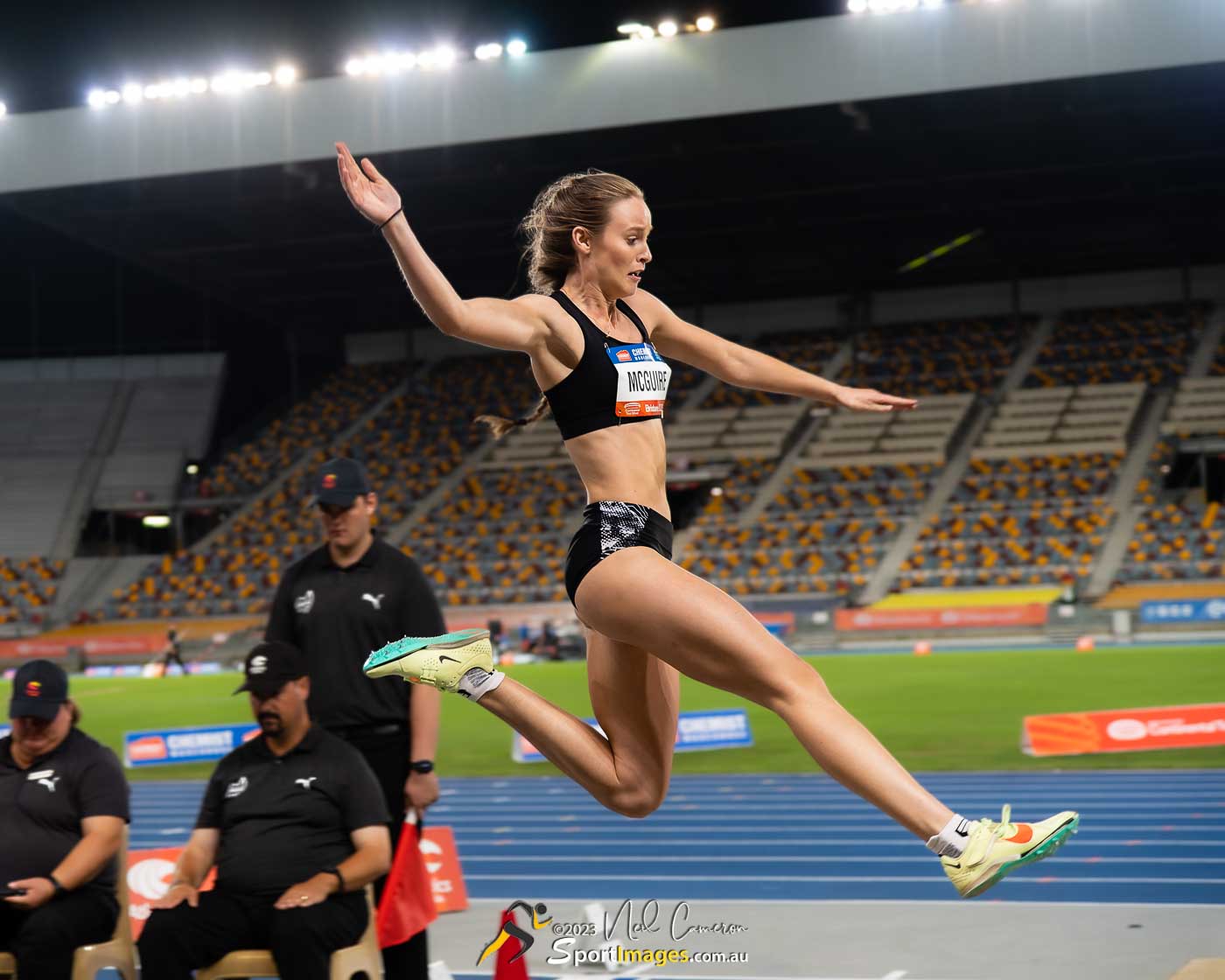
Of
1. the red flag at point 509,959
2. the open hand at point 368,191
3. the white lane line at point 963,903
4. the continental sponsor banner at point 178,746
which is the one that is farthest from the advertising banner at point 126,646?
the open hand at point 368,191

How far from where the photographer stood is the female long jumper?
299 centimetres

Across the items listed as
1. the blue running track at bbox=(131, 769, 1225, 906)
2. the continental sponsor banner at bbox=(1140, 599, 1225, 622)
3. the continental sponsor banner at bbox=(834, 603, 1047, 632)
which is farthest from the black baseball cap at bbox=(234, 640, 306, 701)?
the continental sponsor banner at bbox=(834, 603, 1047, 632)

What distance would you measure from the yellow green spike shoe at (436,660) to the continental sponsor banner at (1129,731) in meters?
9.00

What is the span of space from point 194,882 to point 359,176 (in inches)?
97.9

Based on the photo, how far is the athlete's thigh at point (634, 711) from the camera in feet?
11.1

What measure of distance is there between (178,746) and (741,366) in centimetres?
1183

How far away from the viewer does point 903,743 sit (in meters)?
12.7

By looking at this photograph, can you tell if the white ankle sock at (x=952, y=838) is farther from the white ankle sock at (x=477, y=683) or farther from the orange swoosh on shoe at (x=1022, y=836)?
the white ankle sock at (x=477, y=683)

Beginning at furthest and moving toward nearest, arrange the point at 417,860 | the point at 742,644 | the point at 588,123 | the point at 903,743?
the point at 588,123, the point at 903,743, the point at 417,860, the point at 742,644

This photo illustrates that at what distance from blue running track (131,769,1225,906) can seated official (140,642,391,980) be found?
2932mm

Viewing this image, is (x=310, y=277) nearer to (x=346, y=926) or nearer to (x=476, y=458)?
(x=476, y=458)

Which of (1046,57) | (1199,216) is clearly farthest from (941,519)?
(1046,57)

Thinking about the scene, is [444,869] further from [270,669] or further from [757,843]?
[270,669]

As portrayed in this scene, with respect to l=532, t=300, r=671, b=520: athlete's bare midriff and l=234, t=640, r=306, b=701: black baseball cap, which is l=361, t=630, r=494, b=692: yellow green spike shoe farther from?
l=234, t=640, r=306, b=701: black baseball cap
